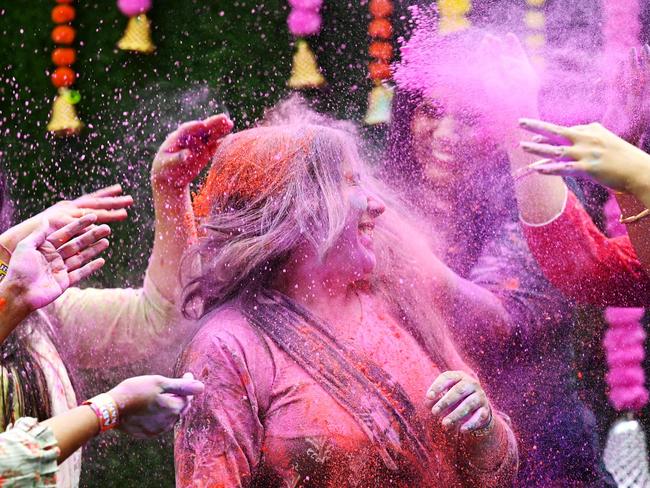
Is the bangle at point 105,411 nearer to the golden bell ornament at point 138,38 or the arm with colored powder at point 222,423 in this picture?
the arm with colored powder at point 222,423

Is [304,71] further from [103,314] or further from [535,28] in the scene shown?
[103,314]

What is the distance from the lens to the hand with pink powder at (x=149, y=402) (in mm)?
1161

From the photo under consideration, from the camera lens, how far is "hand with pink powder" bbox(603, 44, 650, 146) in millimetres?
1543

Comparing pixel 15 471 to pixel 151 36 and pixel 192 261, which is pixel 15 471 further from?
pixel 151 36

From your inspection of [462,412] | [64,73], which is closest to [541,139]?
[462,412]

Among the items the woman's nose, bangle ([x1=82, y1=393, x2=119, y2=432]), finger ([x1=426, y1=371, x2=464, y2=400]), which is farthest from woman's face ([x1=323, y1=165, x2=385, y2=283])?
bangle ([x1=82, y1=393, x2=119, y2=432])

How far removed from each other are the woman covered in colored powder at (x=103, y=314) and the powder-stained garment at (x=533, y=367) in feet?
1.79

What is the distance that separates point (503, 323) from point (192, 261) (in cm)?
59

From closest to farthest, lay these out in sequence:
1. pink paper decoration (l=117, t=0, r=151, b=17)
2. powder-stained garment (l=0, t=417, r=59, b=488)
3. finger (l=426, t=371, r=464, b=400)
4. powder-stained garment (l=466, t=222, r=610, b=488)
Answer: powder-stained garment (l=0, t=417, r=59, b=488) → finger (l=426, t=371, r=464, b=400) → powder-stained garment (l=466, t=222, r=610, b=488) → pink paper decoration (l=117, t=0, r=151, b=17)

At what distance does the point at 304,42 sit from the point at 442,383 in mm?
705

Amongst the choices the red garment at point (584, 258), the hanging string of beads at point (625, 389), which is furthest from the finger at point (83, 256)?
the hanging string of beads at point (625, 389)

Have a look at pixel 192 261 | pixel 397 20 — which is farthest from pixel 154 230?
pixel 397 20

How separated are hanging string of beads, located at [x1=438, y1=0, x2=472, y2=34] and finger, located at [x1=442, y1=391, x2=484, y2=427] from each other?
680 millimetres

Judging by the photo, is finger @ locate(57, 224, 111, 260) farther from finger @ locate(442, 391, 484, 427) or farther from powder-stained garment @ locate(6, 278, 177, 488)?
finger @ locate(442, 391, 484, 427)
